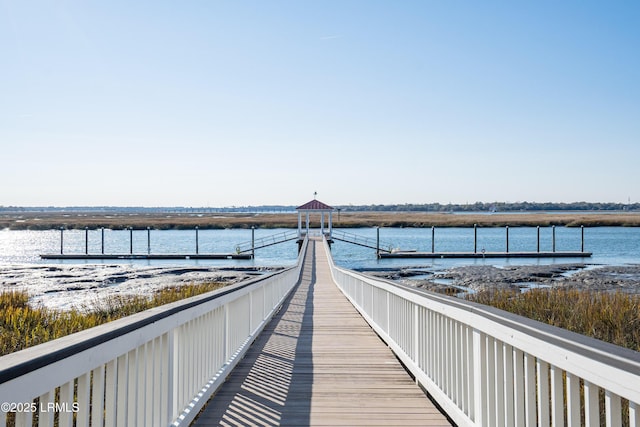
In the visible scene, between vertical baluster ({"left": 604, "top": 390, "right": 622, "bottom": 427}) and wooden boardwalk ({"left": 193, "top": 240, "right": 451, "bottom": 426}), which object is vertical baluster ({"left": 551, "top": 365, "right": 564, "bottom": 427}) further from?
wooden boardwalk ({"left": 193, "top": 240, "right": 451, "bottom": 426})

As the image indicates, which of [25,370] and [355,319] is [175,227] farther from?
[25,370]

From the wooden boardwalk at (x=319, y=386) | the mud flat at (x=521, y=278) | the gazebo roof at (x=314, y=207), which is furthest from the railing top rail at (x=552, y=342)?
the gazebo roof at (x=314, y=207)

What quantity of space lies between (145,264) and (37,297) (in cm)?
1622

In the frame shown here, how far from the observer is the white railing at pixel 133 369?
188 centimetres

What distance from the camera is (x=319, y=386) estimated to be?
5008 mm

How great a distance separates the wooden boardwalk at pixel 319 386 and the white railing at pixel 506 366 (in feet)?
0.94

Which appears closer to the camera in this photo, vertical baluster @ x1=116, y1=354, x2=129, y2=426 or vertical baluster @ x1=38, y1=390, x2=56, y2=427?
vertical baluster @ x1=38, y1=390, x2=56, y2=427

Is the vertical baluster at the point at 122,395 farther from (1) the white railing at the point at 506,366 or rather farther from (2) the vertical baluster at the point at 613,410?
(2) the vertical baluster at the point at 613,410

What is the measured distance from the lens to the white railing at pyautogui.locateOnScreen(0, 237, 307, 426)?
188 cm

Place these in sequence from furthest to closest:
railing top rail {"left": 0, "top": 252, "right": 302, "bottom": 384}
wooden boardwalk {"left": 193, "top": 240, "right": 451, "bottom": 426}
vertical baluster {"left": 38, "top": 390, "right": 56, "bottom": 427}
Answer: wooden boardwalk {"left": 193, "top": 240, "right": 451, "bottom": 426}, vertical baluster {"left": 38, "top": 390, "right": 56, "bottom": 427}, railing top rail {"left": 0, "top": 252, "right": 302, "bottom": 384}

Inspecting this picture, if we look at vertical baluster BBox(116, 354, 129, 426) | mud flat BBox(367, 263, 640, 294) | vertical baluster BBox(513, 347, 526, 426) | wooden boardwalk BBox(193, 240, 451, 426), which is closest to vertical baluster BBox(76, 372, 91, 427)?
vertical baluster BBox(116, 354, 129, 426)

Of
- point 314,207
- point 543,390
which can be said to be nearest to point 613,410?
point 543,390

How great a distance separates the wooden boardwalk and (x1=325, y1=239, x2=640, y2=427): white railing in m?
0.29

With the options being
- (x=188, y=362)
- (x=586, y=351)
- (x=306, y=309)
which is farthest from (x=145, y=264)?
(x=586, y=351)
